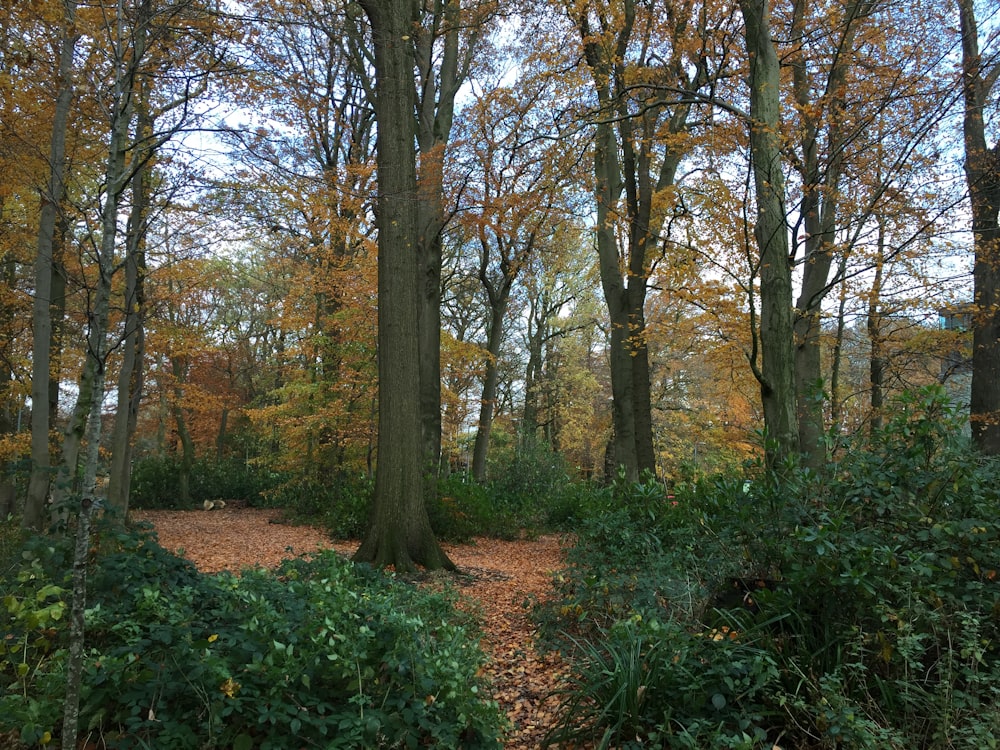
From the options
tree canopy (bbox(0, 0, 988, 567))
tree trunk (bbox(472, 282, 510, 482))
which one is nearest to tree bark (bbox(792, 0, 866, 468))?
tree canopy (bbox(0, 0, 988, 567))

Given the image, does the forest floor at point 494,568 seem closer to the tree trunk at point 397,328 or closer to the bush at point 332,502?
the bush at point 332,502

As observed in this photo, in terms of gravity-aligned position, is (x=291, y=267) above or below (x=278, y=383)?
above

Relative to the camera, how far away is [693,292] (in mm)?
11016

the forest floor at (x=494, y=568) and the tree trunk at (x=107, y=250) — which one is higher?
the tree trunk at (x=107, y=250)

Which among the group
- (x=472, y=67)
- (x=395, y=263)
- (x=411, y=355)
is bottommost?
(x=411, y=355)

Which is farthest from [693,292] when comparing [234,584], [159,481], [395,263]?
[159,481]

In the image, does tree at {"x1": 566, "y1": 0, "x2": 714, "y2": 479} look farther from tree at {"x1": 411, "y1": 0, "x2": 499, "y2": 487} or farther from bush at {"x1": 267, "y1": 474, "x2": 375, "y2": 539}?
bush at {"x1": 267, "y1": 474, "x2": 375, "y2": 539}

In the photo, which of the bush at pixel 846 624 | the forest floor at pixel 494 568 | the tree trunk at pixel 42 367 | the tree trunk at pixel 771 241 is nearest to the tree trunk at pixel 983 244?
the tree trunk at pixel 771 241

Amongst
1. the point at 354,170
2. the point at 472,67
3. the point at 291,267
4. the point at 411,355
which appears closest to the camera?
the point at 411,355

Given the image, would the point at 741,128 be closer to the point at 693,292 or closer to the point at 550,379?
the point at 693,292

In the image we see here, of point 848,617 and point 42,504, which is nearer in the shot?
point 848,617

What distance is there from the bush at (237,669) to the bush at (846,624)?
90 cm

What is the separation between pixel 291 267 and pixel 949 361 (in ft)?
50.0

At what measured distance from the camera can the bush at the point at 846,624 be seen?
2748 mm
